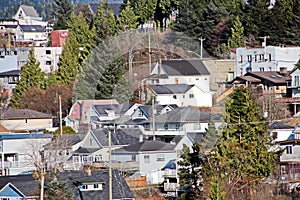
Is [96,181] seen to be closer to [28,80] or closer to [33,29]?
[28,80]

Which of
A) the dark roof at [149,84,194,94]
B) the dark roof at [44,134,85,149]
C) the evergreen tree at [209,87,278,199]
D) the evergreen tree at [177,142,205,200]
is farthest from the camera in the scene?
the dark roof at [149,84,194,94]

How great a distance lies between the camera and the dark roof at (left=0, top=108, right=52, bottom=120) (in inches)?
1155

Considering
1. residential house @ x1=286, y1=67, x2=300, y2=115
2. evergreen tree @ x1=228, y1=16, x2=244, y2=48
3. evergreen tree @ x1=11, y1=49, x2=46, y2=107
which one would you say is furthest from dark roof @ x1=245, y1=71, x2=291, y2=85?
evergreen tree @ x1=11, y1=49, x2=46, y2=107

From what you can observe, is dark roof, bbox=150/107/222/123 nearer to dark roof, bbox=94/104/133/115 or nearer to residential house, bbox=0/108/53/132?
dark roof, bbox=94/104/133/115

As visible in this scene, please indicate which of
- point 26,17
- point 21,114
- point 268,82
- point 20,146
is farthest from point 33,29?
point 20,146

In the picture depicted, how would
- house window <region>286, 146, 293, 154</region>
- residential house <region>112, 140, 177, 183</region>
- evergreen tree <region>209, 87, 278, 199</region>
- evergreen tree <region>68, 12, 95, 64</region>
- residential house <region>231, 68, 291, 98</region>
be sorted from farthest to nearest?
evergreen tree <region>68, 12, 95, 64</region>
residential house <region>231, 68, 291, 98</region>
residential house <region>112, 140, 177, 183</region>
house window <region>286, 146, 293, 154</region>
evergreen tree <region>209, 87, 278, 199</region>

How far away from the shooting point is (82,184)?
16312 mm

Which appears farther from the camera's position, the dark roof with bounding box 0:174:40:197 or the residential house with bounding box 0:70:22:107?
the residential house with bounding box 0:70:22:107

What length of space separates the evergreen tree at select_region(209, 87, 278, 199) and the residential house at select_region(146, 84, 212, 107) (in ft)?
38.8

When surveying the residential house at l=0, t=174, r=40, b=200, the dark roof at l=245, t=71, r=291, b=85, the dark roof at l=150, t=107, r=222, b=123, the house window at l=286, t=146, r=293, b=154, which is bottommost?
the residential house at l=0, t=174, r=40, b=200

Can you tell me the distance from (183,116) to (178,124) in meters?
0.45

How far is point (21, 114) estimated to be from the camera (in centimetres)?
2944

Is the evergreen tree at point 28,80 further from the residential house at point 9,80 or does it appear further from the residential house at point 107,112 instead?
the residential house at point 107,112

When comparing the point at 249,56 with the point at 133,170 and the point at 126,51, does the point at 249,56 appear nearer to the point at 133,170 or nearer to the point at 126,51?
the point at 126,51
